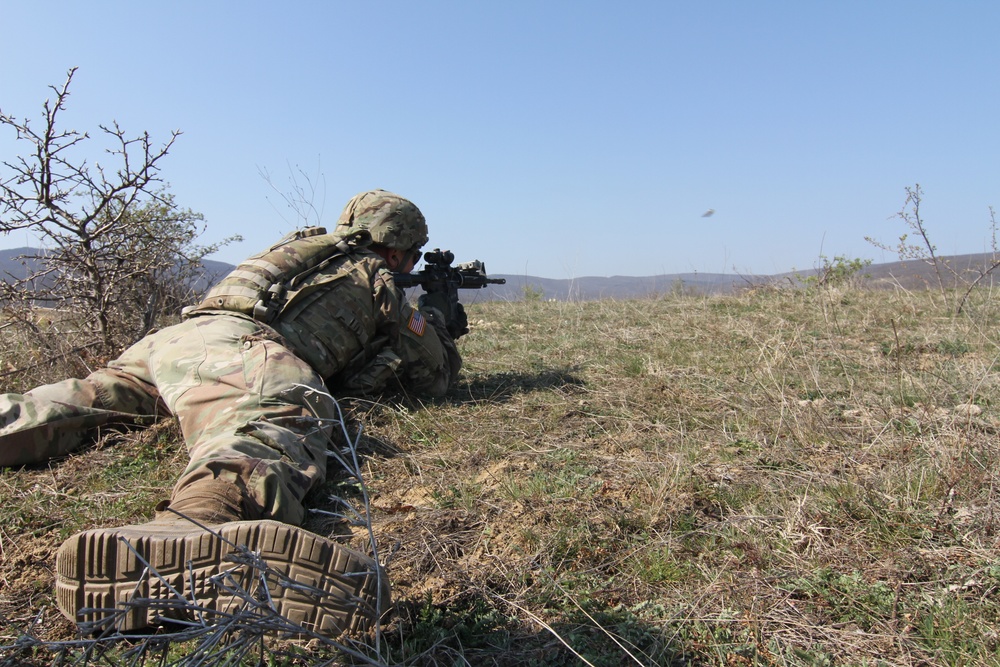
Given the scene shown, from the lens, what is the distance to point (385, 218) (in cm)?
416

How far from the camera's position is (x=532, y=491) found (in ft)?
8.31

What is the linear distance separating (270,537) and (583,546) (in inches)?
37.1

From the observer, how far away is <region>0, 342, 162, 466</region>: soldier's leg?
2.98 meters

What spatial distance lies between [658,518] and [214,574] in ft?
4.38

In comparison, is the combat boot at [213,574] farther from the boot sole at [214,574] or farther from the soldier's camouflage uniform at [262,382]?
the soldier's camouflage uniform at [262,382]

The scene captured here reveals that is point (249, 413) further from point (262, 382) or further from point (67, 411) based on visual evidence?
point (67, 411)

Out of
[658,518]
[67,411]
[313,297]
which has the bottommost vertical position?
[658,518]

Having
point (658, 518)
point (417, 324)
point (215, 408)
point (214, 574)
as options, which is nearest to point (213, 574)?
point (214, 574)

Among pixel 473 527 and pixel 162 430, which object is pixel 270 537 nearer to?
pixel 473 527

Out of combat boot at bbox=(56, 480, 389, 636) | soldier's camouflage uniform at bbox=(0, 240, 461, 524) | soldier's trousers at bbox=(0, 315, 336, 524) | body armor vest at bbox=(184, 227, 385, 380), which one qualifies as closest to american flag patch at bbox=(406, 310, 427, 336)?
soldier's camouflage uniform at bbox=(0, 240, 461, 524)

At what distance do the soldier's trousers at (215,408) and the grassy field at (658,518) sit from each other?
0.17 meters

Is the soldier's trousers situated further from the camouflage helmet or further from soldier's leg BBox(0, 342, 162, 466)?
the camouflage helmet

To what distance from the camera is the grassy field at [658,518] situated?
1.66 metres

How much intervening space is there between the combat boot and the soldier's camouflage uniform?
341mm
